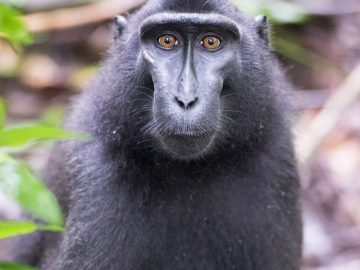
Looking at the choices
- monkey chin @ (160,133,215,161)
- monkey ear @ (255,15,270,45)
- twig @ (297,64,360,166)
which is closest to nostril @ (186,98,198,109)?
monkey chin @ (160,133,215,161)

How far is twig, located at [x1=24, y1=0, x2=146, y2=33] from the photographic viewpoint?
954 cm

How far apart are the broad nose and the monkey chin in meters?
0.15

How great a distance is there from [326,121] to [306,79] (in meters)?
1.98

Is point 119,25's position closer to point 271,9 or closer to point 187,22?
point 187,22

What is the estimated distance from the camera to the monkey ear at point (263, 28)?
5.01m

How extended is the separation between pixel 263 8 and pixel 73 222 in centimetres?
314

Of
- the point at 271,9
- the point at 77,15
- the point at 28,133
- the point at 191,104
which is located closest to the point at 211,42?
the point at 191,104

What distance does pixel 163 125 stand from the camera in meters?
4.24

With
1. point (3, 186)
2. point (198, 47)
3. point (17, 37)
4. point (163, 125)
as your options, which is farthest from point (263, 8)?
point (3, 186)

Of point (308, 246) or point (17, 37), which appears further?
point (308, 246)

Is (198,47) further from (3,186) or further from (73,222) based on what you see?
(3,186)

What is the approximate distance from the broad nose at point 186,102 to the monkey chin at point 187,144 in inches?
6.1

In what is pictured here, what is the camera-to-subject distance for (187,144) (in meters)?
4.28

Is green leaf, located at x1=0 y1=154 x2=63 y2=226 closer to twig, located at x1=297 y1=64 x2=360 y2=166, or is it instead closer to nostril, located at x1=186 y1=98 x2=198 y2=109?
nostril, located at x1=186 y1=98 x2=198 y2=109
